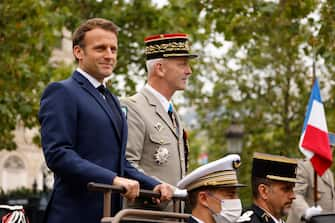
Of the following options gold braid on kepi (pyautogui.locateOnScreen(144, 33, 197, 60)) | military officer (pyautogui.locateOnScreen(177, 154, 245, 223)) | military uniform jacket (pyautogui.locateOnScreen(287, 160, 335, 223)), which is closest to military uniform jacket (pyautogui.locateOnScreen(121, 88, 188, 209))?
gold braid on kepi (pyautogui.locateOnScreen(144, 33, 197, 60))

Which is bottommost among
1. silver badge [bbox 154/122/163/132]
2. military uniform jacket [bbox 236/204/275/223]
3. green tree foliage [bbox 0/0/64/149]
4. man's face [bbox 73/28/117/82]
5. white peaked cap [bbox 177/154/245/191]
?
military uniform jacket [bbox 236/204/275/223]

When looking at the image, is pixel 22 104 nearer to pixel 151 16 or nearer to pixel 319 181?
→ pixel 151 16

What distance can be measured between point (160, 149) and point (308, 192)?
4.28 metres

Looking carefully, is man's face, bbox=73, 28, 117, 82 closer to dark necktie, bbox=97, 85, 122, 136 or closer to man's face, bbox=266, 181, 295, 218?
dark necktie, bbox=97, 85, 122, 136

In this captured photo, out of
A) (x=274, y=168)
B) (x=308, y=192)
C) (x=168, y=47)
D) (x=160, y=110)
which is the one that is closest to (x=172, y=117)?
(x=160, y=110)

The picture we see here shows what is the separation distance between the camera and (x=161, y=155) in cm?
718

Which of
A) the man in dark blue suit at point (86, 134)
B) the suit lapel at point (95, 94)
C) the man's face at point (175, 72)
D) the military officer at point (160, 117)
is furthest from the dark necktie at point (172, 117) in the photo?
the suit lapel at point (95, 94)

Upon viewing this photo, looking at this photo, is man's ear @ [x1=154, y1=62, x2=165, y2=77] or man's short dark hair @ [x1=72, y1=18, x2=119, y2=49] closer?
man's short dark hair @ [x1=72, y1=18, x2=119, y2=49]

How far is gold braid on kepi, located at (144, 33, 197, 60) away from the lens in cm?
742

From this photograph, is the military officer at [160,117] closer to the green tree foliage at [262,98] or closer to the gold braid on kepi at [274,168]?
the gold braid on kepi at [274,168]

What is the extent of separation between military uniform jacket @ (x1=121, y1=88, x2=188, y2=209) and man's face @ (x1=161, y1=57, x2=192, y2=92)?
0.51 ft

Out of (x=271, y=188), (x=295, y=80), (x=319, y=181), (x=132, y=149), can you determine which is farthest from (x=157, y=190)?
(x=295, y=80)

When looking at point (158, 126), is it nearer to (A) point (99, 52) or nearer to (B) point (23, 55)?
(A) point (99, 52)

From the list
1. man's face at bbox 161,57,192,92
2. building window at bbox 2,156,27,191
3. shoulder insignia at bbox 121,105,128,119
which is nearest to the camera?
shoulder insignia at bbox 121,105,128,119
